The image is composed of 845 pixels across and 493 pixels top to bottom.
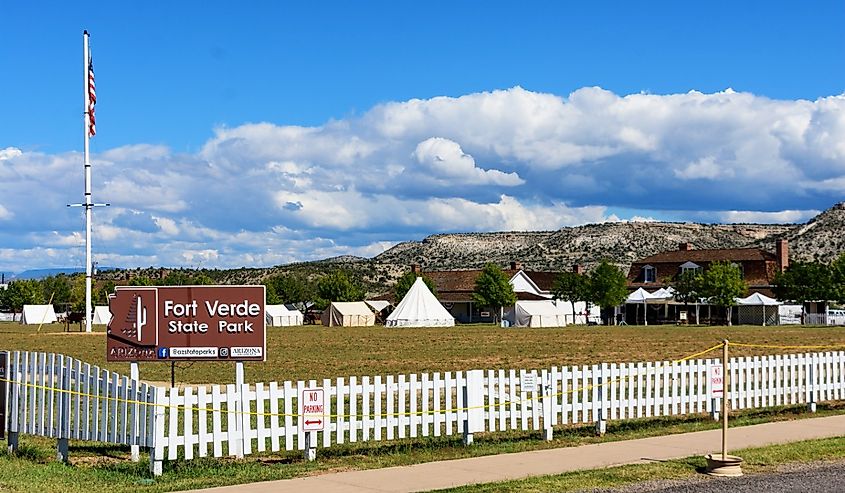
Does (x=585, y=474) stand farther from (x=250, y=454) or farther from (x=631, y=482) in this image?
(x=250, y=454)

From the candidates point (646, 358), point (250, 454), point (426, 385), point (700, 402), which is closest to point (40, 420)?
point (250, 454)

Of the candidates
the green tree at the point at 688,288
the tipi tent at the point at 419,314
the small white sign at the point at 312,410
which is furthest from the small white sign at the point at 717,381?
the green tree at the point at 688,288

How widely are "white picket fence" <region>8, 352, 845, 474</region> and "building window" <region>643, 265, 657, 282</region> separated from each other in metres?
95.7

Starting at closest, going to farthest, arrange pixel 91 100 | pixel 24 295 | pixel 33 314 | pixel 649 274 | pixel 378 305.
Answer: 1. pixel 91 100
2. pixel 33 314
3. pixel 378 305
4. pixel 649 274
5. pixel 24 295

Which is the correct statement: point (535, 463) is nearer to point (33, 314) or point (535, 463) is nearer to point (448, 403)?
point (448, 403)

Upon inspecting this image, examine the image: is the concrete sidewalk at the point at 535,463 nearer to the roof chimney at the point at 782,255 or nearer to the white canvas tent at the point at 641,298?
the white canvas tent at the point at 641,298

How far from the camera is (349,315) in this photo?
88125mm

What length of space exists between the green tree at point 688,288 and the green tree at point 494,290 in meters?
14.8

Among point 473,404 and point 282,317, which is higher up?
point 473,404

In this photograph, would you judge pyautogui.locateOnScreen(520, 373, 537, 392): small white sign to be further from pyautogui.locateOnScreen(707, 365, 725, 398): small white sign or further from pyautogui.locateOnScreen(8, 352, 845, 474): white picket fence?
pyautogui.locateOnScreen(707, 365, 725, 398): small white sign

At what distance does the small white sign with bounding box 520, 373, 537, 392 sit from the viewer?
571 inches

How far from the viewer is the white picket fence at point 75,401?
1182 cm

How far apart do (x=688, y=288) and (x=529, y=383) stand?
78.5 metres

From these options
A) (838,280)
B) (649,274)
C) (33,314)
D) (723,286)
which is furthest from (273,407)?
(649,274)
